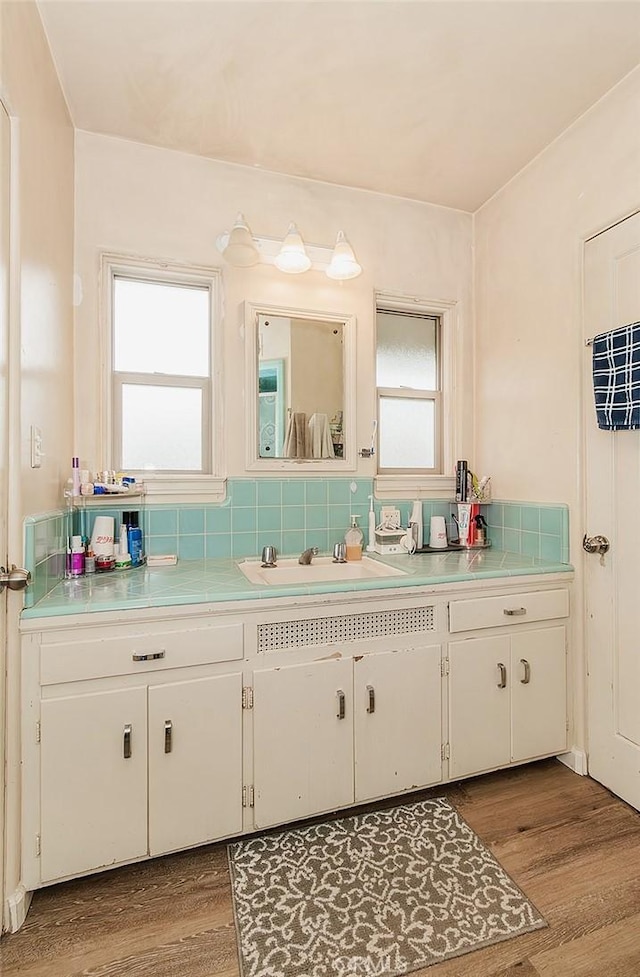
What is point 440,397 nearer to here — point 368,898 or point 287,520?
point 287,520

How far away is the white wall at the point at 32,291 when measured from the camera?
132cm

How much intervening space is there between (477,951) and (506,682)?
33.9 inches

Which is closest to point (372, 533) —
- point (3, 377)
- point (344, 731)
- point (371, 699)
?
point (371, 699)

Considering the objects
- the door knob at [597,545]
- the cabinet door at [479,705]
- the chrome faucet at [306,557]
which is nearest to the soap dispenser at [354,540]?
the chrome faucet at [306,557]

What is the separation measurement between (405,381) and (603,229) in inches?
41.9

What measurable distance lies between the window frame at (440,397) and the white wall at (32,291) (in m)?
1.48

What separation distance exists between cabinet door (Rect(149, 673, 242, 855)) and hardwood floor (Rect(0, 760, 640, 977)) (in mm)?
133

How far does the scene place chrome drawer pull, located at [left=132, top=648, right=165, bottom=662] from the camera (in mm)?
1459

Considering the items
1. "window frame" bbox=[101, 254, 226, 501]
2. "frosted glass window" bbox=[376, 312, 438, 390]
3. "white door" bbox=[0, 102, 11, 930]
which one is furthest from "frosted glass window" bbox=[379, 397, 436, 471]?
"white door" bbox=[0, 102, 11, 930]

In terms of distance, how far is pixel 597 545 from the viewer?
1.90m

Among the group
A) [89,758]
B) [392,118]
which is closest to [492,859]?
[89,758]

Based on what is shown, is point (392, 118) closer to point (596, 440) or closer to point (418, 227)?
point (418, 227)

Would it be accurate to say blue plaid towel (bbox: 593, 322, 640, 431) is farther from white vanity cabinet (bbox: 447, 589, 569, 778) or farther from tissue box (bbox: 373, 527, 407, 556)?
tissue box (bbox: 373, 527, 407, 556)

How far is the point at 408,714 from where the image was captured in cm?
178
